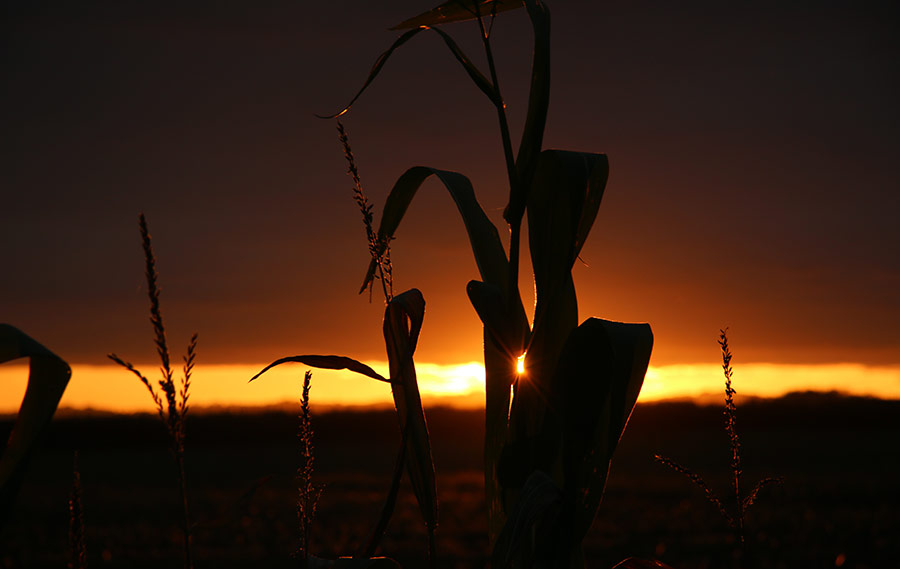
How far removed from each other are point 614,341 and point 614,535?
9689mm

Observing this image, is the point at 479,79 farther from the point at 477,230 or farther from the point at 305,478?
the point at 305,478

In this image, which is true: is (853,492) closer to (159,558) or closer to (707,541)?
(707,541)

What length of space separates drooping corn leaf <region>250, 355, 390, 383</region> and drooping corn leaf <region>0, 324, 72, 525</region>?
0.27m

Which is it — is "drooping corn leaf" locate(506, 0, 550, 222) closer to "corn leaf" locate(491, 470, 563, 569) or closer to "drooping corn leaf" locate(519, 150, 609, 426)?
"drooping corn leaf" locate(519, 150, 609, 426)

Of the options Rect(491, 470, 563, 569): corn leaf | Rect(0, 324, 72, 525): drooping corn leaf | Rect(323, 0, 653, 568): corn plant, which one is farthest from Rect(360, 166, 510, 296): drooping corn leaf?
Rect(0, 324, 72, 525): drooping corn leaf

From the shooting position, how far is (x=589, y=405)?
1088mm

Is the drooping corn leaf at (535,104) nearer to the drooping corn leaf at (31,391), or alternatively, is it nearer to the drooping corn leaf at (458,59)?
the drooping corn leaf at (458,59)

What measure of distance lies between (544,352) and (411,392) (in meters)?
0.24

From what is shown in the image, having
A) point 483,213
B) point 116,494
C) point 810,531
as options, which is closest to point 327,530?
point 810,531

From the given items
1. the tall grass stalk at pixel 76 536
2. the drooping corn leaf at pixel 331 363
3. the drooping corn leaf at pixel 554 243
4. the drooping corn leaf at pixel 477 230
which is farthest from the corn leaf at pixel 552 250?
the tall grass stalk at pixel 76 536

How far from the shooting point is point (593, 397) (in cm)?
108

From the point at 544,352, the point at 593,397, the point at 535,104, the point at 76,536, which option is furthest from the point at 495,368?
the point at 76,536

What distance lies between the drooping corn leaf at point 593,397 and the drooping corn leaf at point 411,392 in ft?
0.70

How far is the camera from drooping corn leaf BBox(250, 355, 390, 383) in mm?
1086
